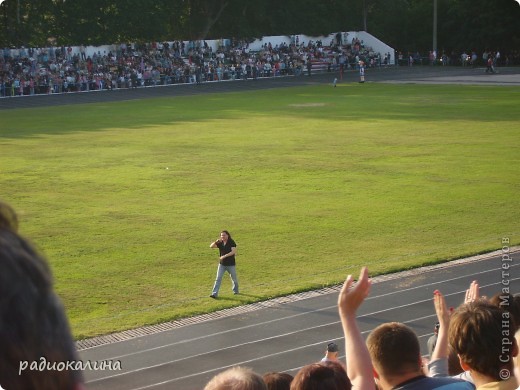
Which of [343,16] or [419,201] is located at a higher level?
[343,16]

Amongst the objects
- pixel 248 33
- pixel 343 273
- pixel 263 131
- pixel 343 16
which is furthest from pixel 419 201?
pixel 343 16

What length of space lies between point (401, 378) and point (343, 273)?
12338 millimetres

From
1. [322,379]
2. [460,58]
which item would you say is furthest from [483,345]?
[460,58]

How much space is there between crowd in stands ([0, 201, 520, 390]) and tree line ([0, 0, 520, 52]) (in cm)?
6028

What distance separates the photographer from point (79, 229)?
67.1ft

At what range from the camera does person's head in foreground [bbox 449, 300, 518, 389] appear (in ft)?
13.6

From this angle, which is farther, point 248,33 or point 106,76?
point 248,33

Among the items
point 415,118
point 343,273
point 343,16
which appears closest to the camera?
point 343,273

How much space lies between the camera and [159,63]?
6675cm

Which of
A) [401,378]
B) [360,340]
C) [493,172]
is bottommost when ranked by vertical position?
[493,172]

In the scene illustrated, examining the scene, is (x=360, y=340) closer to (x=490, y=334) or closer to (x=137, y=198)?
(x=490, y=334)

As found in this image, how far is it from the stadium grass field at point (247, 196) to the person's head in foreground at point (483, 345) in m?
2.88

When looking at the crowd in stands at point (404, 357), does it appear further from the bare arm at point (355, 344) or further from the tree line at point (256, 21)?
the tree line at point (256, 21)

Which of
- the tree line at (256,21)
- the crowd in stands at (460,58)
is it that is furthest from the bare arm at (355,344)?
the crowd in stands at (460,58)
